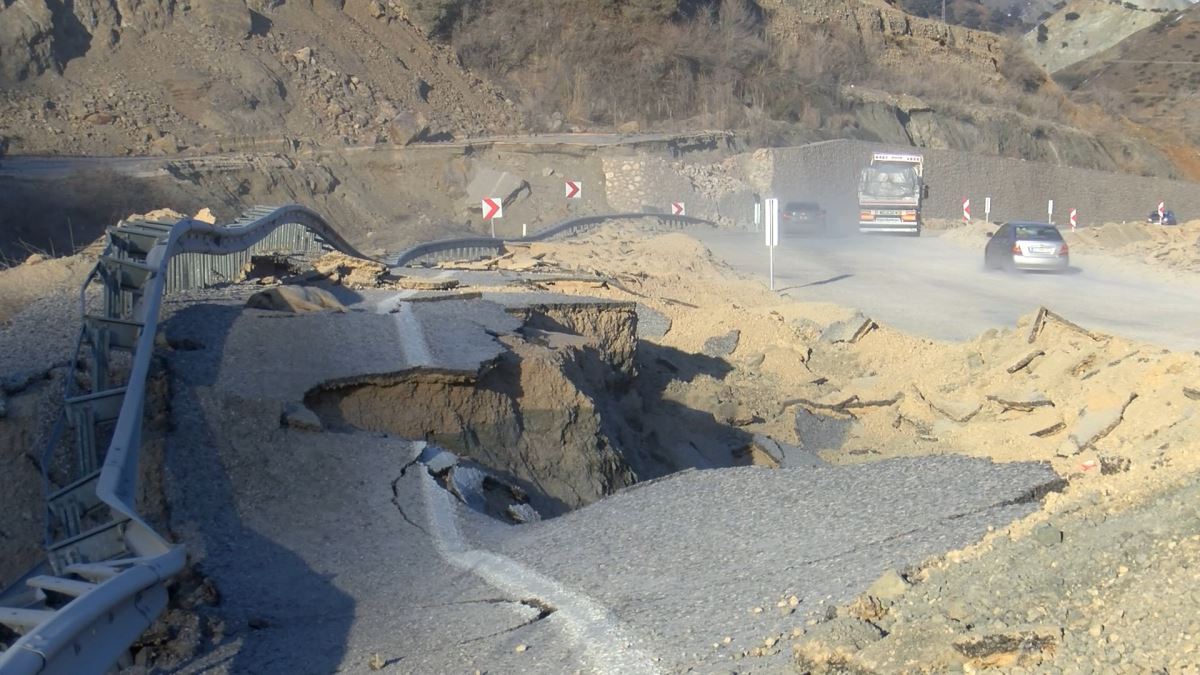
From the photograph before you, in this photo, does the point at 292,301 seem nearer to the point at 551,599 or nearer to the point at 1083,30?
the point at 551,599

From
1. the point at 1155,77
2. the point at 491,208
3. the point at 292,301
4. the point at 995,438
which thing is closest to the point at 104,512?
the point at 292,301

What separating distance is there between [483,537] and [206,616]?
2.01 metres

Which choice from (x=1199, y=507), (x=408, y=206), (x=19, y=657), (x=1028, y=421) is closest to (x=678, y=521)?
(x=1199, y=507)

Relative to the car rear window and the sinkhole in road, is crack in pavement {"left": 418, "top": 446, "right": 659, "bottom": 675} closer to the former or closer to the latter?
the sinkhole in road

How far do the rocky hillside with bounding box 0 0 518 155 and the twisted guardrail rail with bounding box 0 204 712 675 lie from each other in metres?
27.4

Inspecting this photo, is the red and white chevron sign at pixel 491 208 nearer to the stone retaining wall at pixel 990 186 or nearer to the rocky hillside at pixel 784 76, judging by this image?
the stone retaining wall at pixel 990 186

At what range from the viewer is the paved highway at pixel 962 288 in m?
23.9

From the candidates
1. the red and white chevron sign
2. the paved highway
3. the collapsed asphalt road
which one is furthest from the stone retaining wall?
the collapsed asphalt road

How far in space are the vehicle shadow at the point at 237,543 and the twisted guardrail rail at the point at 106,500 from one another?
1.52 ft

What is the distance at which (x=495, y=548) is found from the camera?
8.14m

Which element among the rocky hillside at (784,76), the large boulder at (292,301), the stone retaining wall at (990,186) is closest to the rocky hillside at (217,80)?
the rocky hillside at (784,76)

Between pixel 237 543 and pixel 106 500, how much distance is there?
174 cm

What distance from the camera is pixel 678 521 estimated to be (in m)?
8.09

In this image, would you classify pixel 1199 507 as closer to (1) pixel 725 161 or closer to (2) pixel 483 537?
(2) pixel 483 537
